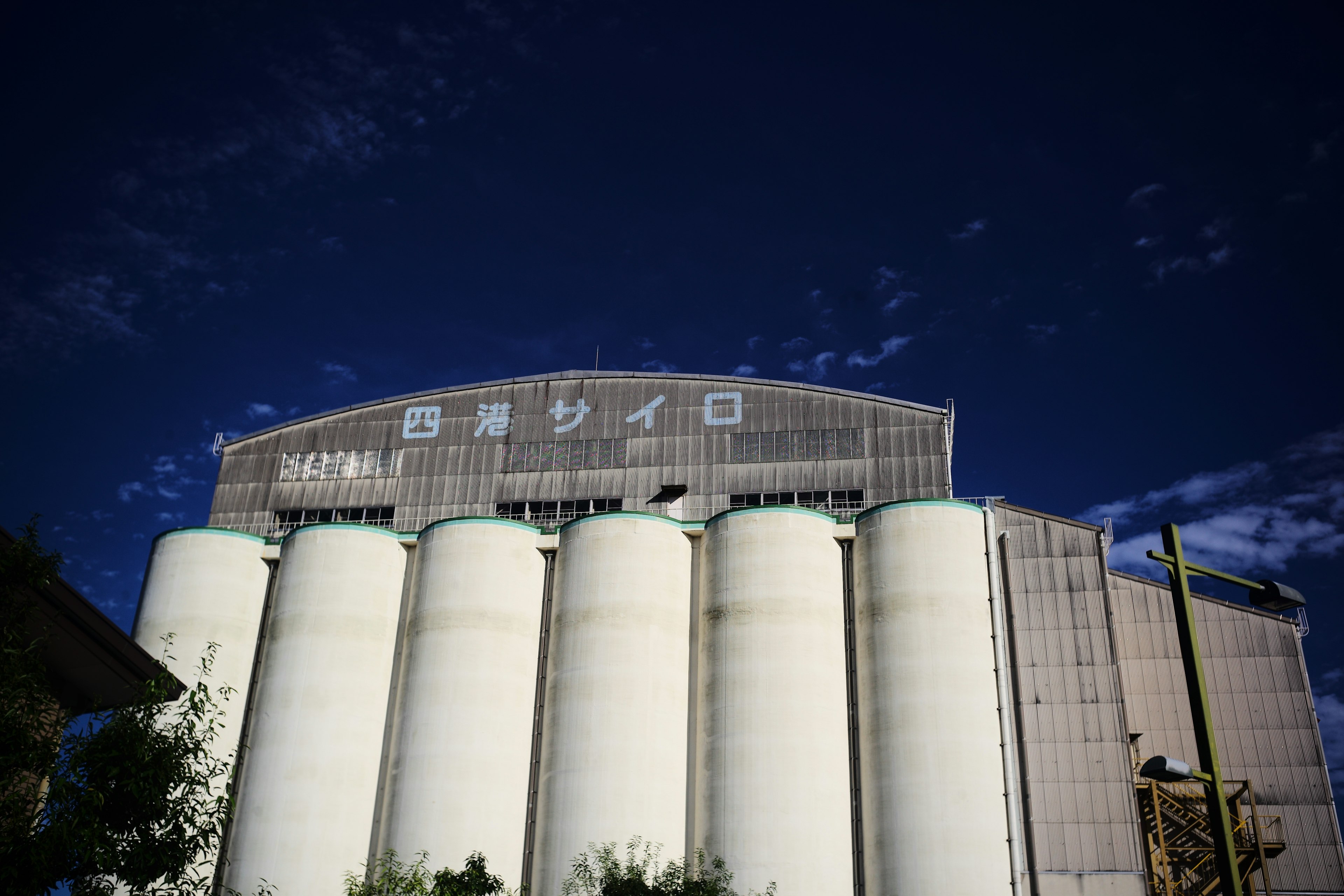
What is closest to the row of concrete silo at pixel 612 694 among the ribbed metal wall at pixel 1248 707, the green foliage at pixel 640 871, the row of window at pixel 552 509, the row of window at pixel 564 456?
the green foliage at pixel 640 871

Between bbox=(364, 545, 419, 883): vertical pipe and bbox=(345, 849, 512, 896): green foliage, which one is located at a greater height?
bbox=(364, 545, 419, 883): vertical pipe

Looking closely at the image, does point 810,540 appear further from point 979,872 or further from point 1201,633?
point 1201,633

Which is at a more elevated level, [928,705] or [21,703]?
[928,705]

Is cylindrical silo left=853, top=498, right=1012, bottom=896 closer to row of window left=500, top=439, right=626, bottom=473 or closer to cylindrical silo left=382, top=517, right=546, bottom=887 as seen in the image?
cylindrical silo left=382, top=517, right=546, bottom=887

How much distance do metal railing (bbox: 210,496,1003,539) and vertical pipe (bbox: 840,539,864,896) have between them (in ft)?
16.8

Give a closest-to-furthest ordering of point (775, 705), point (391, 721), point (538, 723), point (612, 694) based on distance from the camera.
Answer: point (775, 705)
point (612, 694)
point (538, 723)
point (391, 721)

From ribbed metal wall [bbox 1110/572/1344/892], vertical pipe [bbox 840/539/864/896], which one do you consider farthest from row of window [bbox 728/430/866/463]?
ribbed metal wall [bbox 1110/572/1344/892]

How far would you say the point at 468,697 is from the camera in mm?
43844

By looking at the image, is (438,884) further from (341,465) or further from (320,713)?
(341,465)

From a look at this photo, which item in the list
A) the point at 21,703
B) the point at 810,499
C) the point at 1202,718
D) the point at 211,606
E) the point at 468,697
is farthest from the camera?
the point at 810,499

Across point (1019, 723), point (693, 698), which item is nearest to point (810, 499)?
point (693, 698)

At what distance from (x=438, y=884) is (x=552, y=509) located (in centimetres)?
2505

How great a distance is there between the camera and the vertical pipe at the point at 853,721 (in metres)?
41.1

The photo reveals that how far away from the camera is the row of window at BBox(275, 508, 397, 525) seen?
57750mm
